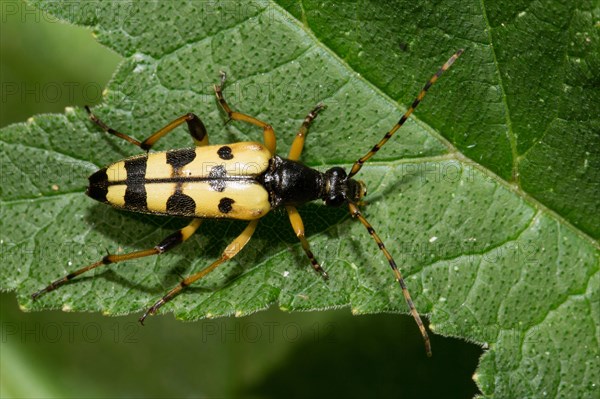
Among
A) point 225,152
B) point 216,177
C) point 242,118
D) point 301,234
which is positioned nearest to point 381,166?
point 301,234

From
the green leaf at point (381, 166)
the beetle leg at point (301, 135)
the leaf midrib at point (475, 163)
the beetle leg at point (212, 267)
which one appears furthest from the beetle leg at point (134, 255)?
the leaf midrib at point (475, 163)

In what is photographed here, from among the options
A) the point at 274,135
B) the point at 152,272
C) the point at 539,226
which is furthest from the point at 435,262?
the point at 152,272

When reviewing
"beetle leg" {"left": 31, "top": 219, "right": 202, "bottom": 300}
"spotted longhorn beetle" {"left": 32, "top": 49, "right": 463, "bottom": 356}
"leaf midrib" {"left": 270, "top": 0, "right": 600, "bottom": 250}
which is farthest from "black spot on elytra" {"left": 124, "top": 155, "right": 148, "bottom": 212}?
"leaf midrib" {"left": 270, "top": 0, "right": 600, "bottom": 250}

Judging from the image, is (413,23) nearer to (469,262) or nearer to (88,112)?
(469,262)

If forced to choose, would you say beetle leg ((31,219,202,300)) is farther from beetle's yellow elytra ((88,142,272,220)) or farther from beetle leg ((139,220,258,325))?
beetle leg ((139,220,258,325))

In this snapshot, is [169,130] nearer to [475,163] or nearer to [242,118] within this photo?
[242,118]

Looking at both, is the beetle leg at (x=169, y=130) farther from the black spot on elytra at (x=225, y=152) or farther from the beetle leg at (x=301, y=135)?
the beetle leg at (x=301, y=135)
